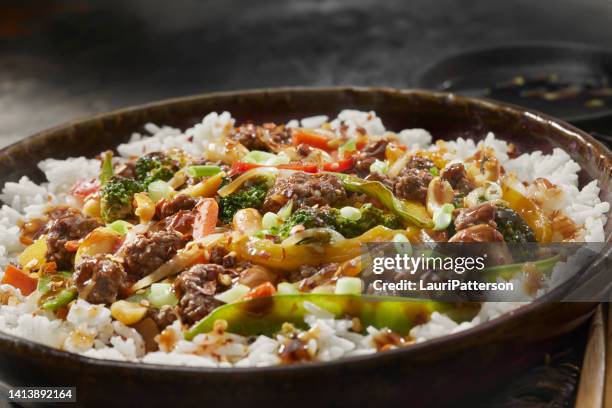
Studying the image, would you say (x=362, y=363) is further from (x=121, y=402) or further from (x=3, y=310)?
(x=3, y=310)

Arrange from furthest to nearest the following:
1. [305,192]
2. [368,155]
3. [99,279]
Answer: [368,155] < [305,192] < [99,279]

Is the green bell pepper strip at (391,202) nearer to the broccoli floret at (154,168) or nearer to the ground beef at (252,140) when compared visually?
the ground beef at (252,140)

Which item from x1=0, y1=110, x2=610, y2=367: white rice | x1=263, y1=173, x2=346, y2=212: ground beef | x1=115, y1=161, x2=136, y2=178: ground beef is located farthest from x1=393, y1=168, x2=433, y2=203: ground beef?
x1=115, y1=161, x2=136, y2=178: ground beef

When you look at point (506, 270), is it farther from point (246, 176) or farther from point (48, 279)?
point (48, 279)

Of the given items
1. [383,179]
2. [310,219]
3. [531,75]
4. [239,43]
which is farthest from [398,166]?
[239,43]

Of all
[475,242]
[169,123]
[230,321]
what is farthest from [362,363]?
[169,123]

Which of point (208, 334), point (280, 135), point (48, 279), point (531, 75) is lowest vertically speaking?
point (208, 334)

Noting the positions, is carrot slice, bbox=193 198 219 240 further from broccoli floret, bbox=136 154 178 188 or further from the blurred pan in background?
the blurred pan in background
